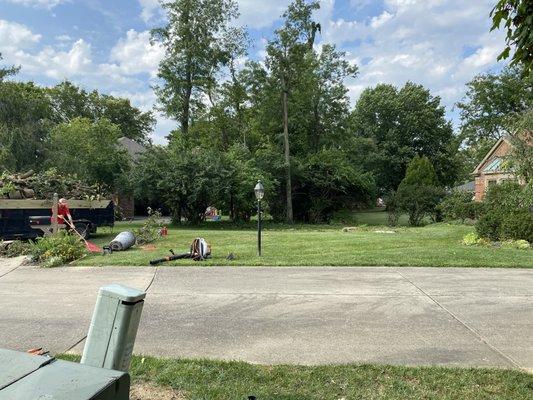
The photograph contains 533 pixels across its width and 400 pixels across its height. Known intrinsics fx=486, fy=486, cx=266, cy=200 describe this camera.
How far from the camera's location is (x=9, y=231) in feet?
44.1

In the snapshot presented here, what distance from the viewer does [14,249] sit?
11773 mm

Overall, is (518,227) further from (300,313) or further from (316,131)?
(316,131)

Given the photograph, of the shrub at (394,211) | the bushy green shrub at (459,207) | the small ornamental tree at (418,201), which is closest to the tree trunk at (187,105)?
the shrub at (394,211)

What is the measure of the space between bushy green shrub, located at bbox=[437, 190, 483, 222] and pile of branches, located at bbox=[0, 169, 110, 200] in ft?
54.2

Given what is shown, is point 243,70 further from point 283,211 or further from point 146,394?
point 146,394

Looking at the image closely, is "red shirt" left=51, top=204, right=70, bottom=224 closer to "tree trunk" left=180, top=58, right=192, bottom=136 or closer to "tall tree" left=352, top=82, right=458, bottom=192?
"tree trunk" left=180, top=58, right=192, bottom=136

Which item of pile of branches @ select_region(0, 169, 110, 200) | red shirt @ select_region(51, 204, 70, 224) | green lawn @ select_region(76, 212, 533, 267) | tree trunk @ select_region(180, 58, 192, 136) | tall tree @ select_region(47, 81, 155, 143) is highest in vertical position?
tall tree @ select_region(47, 81, 155, 143)

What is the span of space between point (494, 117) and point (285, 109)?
32.5m

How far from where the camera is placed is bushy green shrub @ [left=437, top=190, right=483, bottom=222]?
22859 millimetres

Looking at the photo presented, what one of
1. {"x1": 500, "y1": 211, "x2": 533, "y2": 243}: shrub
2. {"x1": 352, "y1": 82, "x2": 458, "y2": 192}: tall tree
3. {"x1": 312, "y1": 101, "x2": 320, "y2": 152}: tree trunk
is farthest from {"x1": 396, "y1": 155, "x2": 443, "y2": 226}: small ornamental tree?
{"x1": 352, "y1": 82, "x2": 458, "y2": 192}: tall tree

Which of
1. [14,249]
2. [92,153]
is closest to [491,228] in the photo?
[14,249]

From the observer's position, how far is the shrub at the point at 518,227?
14.1 metres

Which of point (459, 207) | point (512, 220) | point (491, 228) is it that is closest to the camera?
point (512, 220)

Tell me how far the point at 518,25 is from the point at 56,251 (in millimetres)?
9752
